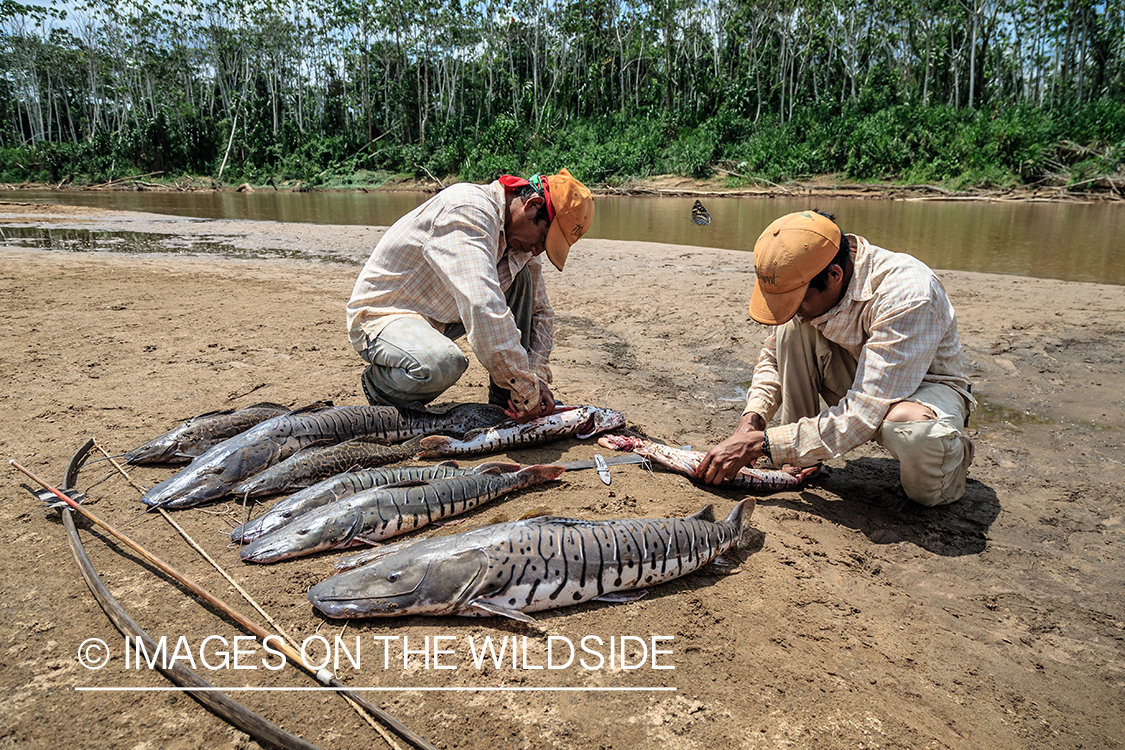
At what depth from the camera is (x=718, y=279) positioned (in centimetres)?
955

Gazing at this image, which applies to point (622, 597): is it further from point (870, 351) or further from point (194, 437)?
point (194, 437)

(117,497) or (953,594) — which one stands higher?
(117,497)

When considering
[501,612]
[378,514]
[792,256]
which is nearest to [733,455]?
[792,256]

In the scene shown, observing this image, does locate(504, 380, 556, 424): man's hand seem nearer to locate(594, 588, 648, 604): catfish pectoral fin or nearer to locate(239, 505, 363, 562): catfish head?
locate(239, 505, 363, 562): catfish head

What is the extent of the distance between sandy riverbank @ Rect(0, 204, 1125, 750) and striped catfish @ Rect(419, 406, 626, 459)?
156 mm

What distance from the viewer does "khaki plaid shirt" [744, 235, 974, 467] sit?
3373 millimetres

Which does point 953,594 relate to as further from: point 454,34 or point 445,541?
point 454,34

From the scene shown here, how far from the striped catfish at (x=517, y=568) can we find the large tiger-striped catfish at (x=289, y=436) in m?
1.24

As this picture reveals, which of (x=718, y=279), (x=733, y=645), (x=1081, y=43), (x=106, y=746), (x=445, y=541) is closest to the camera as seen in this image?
(x=106, y=746)

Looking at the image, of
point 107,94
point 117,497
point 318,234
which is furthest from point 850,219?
point 107,94

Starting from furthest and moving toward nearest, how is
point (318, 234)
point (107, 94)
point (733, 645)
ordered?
point (107, 94) → point (318, 234) → point (733, 645)

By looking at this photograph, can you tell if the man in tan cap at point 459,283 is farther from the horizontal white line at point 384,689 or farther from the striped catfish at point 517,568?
the horizontal white line at point 384,689

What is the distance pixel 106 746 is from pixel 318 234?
13963 mm

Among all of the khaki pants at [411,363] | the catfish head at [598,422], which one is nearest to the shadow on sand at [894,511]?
the catfish head at [598,422]
